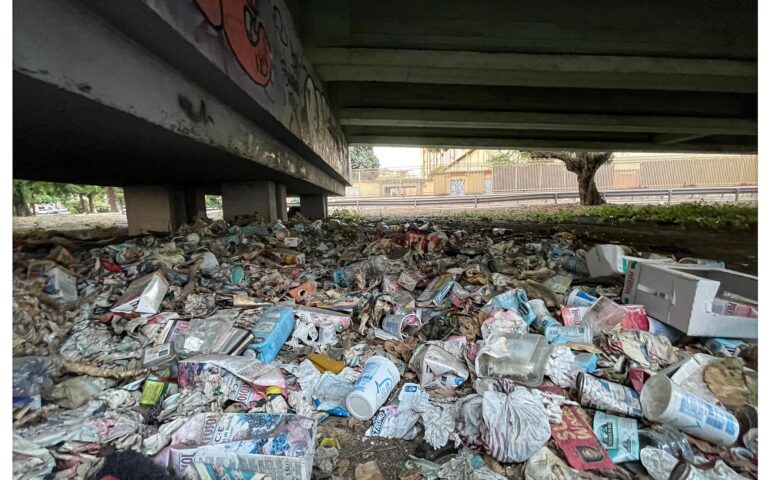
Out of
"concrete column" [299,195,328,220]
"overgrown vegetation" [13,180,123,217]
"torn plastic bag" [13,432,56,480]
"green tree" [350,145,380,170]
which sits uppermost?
"green tree" [350,145,380,170]

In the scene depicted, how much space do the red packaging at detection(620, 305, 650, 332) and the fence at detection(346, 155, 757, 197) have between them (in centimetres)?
1772

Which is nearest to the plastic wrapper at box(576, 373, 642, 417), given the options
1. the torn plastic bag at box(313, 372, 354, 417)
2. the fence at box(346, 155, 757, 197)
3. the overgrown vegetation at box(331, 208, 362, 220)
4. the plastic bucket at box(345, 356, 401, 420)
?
the plastic bucket at box(345, 356, 401, 420)

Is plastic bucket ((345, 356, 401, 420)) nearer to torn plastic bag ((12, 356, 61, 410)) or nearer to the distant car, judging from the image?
torn plastic bag ((12, 356, 61, 410))

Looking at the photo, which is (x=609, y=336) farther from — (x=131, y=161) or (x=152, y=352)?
(x=131, y=161)

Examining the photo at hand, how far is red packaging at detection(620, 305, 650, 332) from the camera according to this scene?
2008mm

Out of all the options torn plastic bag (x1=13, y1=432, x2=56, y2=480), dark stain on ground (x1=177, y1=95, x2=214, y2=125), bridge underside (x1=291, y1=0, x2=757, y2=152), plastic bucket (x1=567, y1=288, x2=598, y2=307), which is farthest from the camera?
bridge underside (x1=291, y1=0, x2=757, y2=152)

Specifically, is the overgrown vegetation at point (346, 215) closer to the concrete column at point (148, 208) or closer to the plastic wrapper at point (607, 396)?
the concrete column at point (148, 208)

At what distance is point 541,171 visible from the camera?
22719mm

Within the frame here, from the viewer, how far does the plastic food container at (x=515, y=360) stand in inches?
62.8

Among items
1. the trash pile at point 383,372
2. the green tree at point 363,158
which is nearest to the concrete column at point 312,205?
the trash pile at point 383,372

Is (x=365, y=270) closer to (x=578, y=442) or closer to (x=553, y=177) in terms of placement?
(x=578, y=442)

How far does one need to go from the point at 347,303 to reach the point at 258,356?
0.85 meters

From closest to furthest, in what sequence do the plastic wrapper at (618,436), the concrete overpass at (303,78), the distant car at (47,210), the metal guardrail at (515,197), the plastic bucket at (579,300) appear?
the plastic wrapper at (618,436) → the concrete overpass at (303,78) → the plastic bucket at (579,300) → the distant car at (47,210) → the metal guardrail at (515,197)

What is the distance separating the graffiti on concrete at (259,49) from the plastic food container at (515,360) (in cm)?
222
